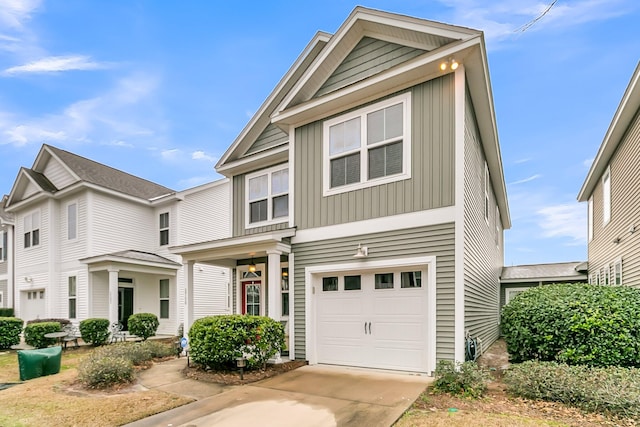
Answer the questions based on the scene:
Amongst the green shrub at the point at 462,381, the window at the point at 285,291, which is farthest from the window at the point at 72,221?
the green shrub at the point at 462,381

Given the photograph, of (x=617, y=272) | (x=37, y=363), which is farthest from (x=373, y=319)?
(x=617, y=272)

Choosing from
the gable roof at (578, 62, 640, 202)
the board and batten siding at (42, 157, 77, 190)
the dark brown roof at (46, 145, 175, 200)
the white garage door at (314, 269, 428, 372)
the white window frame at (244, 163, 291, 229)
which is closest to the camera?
the white garage door at (314, 269, 428, 372)

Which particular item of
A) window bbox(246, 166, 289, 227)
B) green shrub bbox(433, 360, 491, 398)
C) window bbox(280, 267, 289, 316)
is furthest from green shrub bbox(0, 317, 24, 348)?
green shrub bbox(433, 360, 491, 398)

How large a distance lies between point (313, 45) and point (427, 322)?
302 inches

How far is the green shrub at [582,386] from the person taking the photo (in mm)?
4785

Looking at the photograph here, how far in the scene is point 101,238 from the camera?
1566 centimetres

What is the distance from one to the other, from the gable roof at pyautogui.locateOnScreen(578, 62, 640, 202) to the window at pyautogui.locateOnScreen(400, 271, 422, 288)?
233 inches

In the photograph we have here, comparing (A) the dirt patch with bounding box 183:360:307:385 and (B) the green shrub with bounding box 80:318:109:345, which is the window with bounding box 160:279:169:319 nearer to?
(B) the green shrub with bounding box 80:318:109:345

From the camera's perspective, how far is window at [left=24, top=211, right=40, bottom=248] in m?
17.4

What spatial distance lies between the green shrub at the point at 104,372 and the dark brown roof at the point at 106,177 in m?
10.3

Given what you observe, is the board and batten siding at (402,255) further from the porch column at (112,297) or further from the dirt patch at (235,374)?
the porch column at (112,297)

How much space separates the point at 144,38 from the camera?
1270 centimetres

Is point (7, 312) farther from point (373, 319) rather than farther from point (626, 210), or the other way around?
point (626, 210)

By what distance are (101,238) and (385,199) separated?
12786 millimetres
